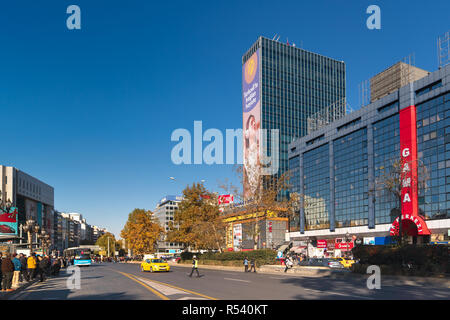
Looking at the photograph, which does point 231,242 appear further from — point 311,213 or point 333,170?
point 333,170

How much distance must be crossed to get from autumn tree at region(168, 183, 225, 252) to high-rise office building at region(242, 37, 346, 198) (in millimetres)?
53748

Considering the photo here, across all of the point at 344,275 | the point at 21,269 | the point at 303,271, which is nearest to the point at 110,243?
the point at 303,271

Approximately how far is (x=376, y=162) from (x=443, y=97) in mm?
16237

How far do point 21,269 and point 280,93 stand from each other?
108 m

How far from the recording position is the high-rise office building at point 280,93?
122 metres

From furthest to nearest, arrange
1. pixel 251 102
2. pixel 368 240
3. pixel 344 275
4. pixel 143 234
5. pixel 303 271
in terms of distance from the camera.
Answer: pixel 251 102 < pixel 143 234 < pixel 368 240 < pixel 303 271 < pixel 344 275

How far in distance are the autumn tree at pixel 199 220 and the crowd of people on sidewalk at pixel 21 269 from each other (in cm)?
2507

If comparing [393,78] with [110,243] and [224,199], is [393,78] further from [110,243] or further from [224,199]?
[110,243]

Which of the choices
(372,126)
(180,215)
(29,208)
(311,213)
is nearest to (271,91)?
(311,213)

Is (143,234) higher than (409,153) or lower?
lower

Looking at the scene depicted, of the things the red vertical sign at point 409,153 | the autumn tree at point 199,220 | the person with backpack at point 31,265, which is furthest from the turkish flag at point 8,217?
the red vertical sign at point 409,153

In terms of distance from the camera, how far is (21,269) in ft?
85.3
